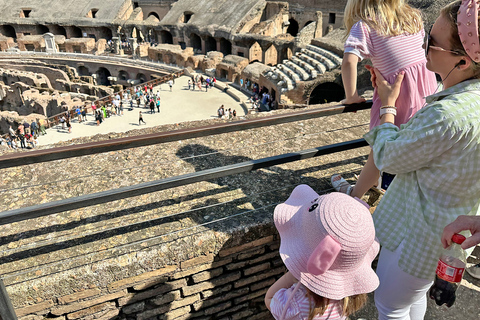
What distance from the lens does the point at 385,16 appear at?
2.25 meters

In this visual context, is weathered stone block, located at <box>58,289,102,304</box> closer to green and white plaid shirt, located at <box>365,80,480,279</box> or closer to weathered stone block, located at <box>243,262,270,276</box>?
weathered stone block, located at <box>243,262,270,276</box>

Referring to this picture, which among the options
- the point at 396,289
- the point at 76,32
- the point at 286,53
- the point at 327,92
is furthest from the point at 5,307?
the point at 76,32

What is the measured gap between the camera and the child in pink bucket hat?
148 centimetres

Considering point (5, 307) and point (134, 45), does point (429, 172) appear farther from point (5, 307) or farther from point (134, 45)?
point (134, 45)

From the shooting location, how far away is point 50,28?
113ft

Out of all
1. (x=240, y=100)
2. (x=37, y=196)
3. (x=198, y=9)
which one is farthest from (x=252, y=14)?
(x=37, y=196)

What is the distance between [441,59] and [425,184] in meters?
0.58

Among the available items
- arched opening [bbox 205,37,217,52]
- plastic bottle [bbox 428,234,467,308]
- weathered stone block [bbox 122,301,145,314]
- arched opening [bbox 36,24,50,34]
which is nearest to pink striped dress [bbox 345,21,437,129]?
plastic bottle [bbox 428,234,467,308]

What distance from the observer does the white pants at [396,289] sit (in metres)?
1.78

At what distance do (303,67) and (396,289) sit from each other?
18.5 metres

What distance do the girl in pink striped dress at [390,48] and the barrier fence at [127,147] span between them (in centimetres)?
52

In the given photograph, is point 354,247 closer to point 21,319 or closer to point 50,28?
point 21,319

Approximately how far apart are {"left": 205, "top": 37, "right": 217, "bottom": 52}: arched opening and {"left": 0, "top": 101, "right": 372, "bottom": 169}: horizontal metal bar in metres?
28.7

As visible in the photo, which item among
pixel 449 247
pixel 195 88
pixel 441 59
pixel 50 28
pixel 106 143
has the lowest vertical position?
pixel 195 88
